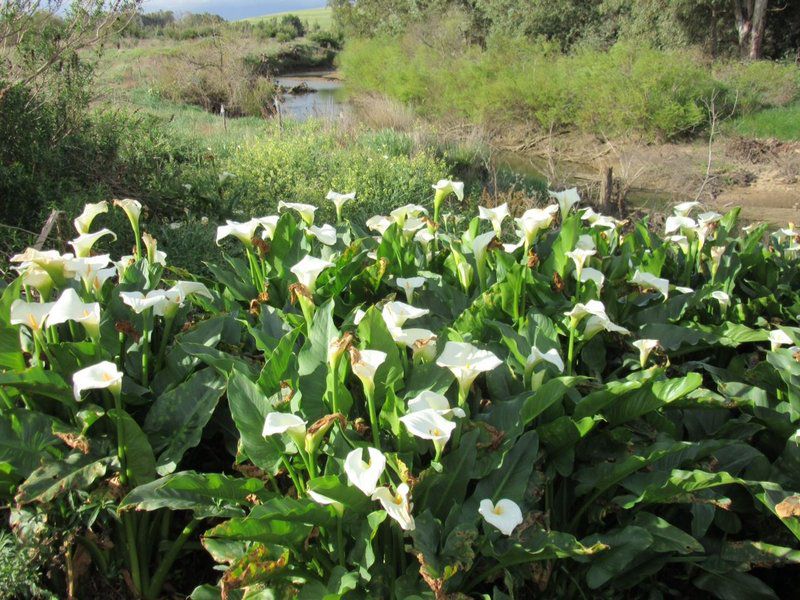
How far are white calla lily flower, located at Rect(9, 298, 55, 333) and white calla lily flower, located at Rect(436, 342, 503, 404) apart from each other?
1.05m

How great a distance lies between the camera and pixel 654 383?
1.78 metres

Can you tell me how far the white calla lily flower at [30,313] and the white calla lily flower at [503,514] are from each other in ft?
4.03

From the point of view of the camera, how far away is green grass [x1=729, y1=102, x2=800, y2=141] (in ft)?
50.7

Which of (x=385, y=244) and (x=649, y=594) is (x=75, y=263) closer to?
(x=385, y=244)

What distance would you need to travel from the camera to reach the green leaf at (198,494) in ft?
4.92

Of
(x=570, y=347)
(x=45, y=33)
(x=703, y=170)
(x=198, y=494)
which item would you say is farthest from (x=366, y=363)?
→ (x=703, y=170)

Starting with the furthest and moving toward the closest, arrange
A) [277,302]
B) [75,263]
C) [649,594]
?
[277,302] < [75,263] < [649,594]

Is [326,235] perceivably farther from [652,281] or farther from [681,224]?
[681,224]

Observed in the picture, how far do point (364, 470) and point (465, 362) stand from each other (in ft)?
1.26

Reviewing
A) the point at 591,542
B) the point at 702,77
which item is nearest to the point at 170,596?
the point at 591,542

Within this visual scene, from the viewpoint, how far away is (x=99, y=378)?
5.04 feet

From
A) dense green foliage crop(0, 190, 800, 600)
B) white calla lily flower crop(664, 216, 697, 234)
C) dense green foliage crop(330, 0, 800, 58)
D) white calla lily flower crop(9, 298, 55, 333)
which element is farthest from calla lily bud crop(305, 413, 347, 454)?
dense green foliage crop(330, 0, 800, 58)

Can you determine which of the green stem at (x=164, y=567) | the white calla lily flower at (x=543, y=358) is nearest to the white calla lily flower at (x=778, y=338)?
the white calla lily flower at (x=543, y=358)

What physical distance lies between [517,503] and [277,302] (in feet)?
4.04
